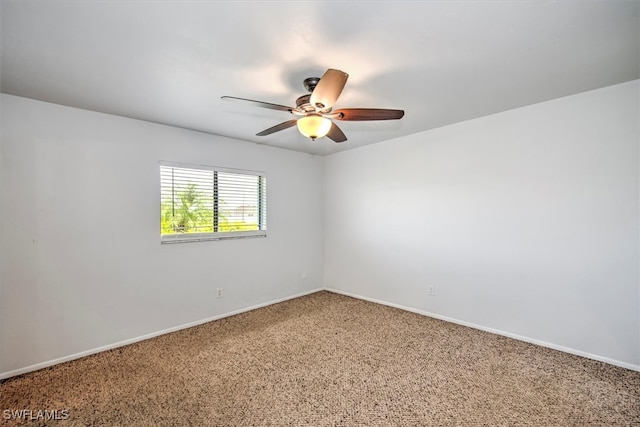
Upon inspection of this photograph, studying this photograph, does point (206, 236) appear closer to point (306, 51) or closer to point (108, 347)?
point (108, 347)

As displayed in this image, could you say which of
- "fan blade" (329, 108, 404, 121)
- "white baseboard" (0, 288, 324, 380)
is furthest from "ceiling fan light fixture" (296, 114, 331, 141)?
"white baseboard" (0, 288, 324, 380)

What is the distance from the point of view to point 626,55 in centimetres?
194

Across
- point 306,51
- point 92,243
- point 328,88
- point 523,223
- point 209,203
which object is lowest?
point 92,243

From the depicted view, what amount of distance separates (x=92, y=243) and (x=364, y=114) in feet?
8.97

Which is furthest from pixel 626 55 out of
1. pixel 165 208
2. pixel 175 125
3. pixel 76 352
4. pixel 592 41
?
pixel 76 352

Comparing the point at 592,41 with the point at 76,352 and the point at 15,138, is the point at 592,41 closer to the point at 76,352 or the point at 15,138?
the point at 15,138

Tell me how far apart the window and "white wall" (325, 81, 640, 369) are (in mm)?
1643

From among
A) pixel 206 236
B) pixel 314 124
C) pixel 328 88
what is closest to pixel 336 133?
pixel 314 124

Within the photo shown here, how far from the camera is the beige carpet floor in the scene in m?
1.87

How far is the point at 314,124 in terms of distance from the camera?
208cm

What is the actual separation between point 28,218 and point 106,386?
1.53 metres

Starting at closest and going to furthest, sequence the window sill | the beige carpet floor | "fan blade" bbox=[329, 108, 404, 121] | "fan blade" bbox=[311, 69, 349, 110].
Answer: "fan blade" bbox=[311, 69, 349, 110] → the beige carpet floor → "fan blade" bbox=[329, 108, 404, 121] → the window sill

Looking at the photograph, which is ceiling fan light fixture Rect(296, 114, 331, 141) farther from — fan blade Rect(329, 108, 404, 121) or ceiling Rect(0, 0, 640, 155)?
ceiling Rect(0, 0, 640, 155)

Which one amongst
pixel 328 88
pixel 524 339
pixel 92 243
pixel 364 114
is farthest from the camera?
pixel 524 339
